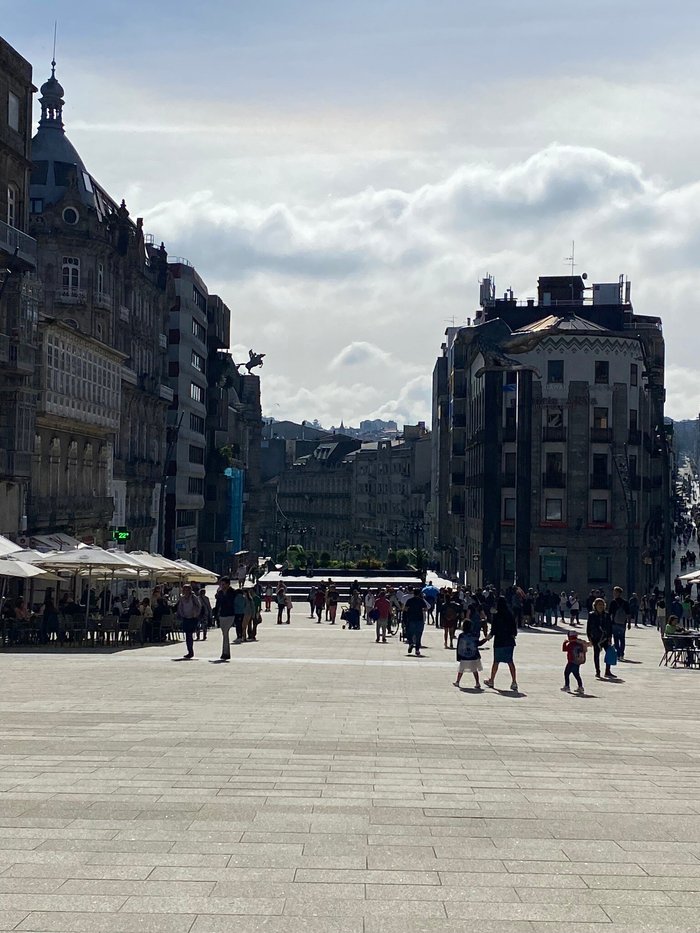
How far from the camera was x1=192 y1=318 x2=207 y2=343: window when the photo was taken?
10129cm

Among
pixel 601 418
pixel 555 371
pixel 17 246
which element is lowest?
pixel 601 418

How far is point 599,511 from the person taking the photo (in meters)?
74.1

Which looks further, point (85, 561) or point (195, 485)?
point (195, 485)

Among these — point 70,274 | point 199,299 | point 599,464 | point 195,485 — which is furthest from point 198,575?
point 199,299

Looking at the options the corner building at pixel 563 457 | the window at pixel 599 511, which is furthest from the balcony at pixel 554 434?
the window at pixel 599 511

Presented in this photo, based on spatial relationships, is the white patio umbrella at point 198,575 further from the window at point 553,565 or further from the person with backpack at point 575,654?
the window at point 553,565

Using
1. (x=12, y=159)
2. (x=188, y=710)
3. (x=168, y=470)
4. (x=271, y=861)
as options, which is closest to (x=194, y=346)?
(x=168, y=470)

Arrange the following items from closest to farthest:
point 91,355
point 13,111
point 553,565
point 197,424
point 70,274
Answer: point 13,111 < point 91,355 < point 70,274 < point 553,565 < point 197,424

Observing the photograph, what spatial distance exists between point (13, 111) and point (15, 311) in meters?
8.32

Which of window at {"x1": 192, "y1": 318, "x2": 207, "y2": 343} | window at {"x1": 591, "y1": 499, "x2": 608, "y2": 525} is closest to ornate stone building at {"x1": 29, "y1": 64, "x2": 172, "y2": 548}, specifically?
window at {"x1": 192, "y1": 318, "x2": 207, "y2": 343}

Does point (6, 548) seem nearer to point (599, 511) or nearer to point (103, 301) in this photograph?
point (103, 301)

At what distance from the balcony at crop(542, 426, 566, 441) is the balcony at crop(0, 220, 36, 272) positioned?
120 ft

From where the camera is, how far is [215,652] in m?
27.9

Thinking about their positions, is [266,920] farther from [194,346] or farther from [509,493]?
[194,346]
